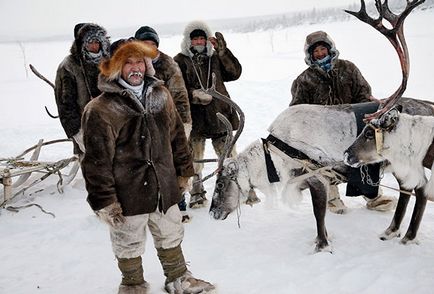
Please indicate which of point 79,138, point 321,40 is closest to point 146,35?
point 79,138

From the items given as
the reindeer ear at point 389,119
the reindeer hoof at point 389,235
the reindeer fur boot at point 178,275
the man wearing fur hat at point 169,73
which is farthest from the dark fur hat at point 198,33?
the reindeer hoof at point 389,235

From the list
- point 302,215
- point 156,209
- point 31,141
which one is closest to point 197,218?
point 302,215

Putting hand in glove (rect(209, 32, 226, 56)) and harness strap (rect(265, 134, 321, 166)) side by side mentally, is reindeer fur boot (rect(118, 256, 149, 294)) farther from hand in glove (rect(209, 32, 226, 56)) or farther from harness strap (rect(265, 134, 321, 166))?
hand in glove (rect(209, 32, 226, 56))

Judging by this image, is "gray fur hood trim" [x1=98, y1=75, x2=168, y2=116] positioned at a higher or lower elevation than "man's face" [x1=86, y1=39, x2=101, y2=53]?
lower

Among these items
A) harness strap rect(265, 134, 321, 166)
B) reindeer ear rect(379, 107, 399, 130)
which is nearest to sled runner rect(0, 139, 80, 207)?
harness strap rect(265, 134, 321, 166)

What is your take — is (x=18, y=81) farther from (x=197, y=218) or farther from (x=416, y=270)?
(x=416, y=270)

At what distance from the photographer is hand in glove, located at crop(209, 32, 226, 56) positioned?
388 centimetres

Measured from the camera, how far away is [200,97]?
402 centimetres

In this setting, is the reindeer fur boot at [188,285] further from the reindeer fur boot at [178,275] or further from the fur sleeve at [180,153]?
the fur sleeve at [180,153]

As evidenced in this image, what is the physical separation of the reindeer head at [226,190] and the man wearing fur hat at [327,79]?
3.16 feet

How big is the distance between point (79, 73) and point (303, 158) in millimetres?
1909

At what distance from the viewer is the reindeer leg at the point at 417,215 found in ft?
10.5

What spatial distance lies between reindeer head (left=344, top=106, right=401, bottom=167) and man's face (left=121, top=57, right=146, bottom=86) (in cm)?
156

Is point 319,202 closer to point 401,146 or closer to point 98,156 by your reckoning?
point 401,146
